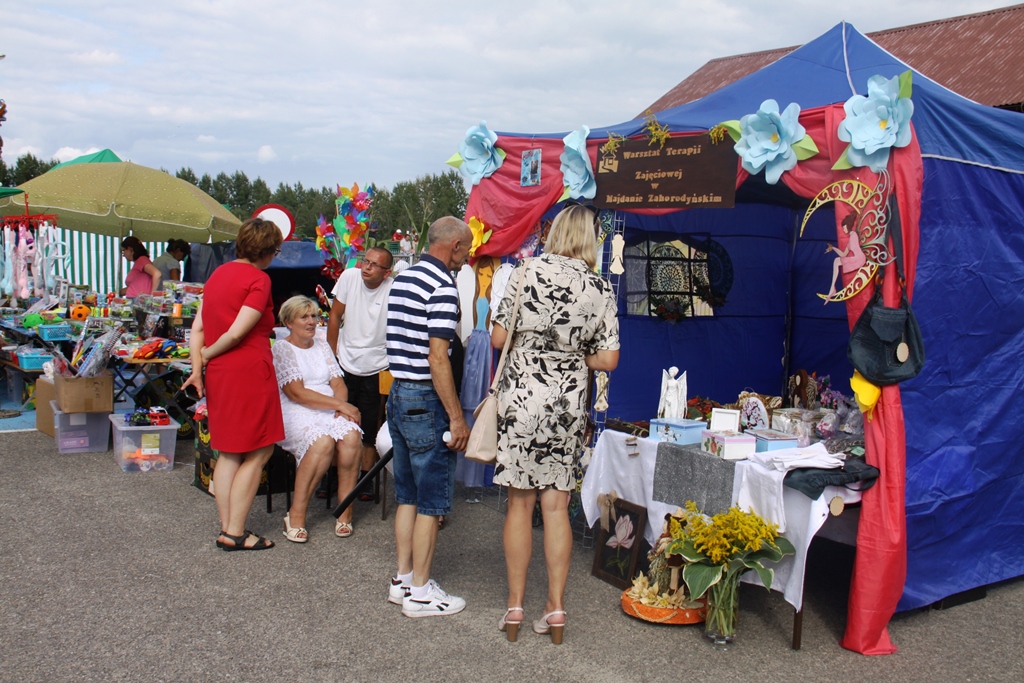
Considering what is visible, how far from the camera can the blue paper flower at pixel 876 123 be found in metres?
3.30

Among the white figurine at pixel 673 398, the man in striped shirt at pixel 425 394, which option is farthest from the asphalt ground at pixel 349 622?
the white figurine at pixel 673 398

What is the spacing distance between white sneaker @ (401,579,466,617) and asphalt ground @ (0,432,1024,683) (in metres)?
0.05

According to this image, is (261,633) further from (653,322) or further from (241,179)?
(241,179)

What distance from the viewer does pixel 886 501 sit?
343 cm

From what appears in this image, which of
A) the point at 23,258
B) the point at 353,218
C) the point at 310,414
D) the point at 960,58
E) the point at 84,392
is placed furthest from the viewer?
the point at 960,58

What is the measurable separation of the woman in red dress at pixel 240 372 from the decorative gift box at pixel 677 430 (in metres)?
1.96

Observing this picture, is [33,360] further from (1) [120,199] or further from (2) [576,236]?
(2) [576,236]

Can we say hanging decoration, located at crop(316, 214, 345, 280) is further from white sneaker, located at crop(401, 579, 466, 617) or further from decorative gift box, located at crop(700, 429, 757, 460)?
decorative gift box, located at crop(700, 429, 757, 460)

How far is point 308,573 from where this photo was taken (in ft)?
13.5

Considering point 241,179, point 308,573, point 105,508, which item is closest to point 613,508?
point 308,573

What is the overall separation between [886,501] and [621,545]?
4.08 ft

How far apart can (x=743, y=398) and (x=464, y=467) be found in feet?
6.48

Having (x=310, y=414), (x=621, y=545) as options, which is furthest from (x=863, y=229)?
(x=310, y=414)

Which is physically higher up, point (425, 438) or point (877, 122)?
point (877, 122)
